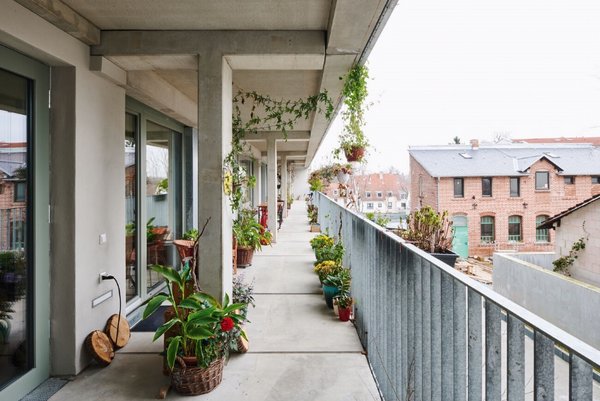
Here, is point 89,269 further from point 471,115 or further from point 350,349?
point 471,115

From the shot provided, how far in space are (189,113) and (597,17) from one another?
4.66 meters

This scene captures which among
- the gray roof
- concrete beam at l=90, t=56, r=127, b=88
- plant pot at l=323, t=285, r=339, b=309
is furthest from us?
plant pot at l=323, t=285, r=339, b=309

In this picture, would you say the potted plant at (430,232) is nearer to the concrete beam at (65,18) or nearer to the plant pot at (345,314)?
the plant pot at (345,314)

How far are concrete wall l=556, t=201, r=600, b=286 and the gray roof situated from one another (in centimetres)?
55

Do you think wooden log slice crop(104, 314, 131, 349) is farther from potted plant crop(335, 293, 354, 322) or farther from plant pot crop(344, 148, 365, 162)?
plant pot crop(344, 148, 365, 162)

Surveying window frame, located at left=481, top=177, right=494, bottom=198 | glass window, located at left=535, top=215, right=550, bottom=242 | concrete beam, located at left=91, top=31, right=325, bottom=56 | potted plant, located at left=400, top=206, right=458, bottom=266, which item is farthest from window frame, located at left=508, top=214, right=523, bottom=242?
concrete beam, located at left=91, top=31, right=325, bottom=56

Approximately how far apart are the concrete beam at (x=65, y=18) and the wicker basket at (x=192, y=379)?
8.25 feet

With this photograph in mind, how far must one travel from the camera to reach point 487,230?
176 inches

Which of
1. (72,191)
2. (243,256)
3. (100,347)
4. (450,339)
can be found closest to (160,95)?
(72,191)

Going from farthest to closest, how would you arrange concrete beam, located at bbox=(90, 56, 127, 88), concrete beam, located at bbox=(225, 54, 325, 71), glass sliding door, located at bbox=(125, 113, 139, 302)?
glass sliding door, located at bbox=(125, 113, 139, 302) < concrete beam, located at bbox=(225, 54, 325, 71) < concrete beam, located at bbox=(90, 56, 127, 88)

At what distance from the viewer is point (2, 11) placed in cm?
210

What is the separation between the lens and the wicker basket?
2492 millimetres

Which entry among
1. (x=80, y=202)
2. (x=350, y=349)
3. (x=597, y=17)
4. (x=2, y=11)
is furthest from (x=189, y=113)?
(x=597, y=17)

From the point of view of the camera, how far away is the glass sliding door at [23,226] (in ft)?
7.75
